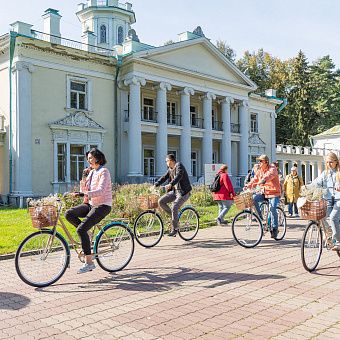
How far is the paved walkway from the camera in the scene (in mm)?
4551

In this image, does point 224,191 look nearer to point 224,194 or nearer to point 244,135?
point 224,194

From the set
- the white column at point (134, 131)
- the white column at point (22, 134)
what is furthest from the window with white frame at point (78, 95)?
the white column at point (22, 134)

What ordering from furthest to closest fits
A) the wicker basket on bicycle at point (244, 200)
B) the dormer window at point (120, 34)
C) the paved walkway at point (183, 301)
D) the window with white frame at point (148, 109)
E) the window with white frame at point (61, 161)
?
the dormer window at point (120, 34), the window with white frame at point (148, 109), the window with white frame at point (61, 161), the wicker basket on bicycle at point (244, 200), the paved walkway at point (183, 301)

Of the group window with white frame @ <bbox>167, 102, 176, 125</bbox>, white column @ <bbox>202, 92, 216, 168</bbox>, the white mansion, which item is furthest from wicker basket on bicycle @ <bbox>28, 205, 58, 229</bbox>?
→ white column @ <bbox>202, 92, 216, 168</bbox>

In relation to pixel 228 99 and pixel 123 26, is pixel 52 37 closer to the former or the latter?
pixel 228 99

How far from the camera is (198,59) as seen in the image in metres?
32.4

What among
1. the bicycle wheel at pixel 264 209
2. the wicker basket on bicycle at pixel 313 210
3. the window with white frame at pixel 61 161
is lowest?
the bicycle wheel at pixel 264 209

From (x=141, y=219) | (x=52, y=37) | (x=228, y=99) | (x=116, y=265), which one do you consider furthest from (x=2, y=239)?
(x=228, y=99)

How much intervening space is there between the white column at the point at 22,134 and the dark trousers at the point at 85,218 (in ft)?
57.5

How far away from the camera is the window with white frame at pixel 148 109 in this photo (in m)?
31.3

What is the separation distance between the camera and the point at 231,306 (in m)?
5.36

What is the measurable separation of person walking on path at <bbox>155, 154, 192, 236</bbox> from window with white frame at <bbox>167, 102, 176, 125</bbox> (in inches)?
891

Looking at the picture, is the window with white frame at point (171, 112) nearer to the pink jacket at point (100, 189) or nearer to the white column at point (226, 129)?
the white column at point (226, 129)

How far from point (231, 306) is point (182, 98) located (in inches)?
1058
